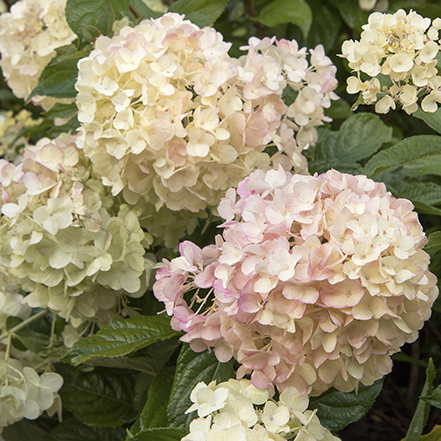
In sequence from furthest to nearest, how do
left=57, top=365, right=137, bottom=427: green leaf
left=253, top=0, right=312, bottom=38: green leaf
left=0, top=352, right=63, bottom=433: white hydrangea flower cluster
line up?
left=253, top=0, right=312, bottom=38: green leaf < left=57, top=365, right=137, bottom=427: green leaf < left=0, top=352, right=63, bottom=433: white hydrangea flower cluster

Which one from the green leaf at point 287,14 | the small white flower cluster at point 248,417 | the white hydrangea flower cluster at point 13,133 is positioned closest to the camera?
the small white flower cluster at point 248,417

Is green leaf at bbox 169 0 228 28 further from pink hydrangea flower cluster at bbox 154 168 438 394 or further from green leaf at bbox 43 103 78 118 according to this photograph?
pink hydrangea flower cluster at bbox 154 168 438 394

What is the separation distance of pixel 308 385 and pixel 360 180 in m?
0.21

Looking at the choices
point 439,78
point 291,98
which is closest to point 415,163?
point 291,98

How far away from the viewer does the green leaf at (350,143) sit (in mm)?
812

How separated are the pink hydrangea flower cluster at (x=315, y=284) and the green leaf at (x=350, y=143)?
302mm

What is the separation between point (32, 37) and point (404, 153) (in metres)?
0.68

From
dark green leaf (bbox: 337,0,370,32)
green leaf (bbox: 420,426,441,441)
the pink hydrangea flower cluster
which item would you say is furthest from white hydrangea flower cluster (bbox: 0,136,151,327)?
dark green leaf (bbox: 337,0,370,32)

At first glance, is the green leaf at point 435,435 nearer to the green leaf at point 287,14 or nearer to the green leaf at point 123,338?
the green leaf at point 123,338

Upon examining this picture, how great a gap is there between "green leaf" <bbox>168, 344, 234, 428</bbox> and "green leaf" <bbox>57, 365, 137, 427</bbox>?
0.25 m

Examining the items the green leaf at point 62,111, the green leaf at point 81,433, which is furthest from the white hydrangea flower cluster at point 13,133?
the green leaf at point 81,433

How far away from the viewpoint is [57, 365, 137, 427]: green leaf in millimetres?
783

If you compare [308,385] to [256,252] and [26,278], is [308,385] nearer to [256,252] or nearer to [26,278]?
[256,252]

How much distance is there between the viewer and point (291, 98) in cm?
77
